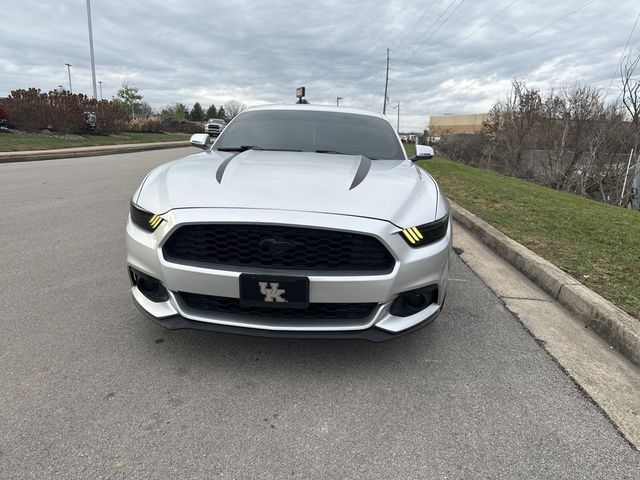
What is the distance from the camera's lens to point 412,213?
2539 millimetres

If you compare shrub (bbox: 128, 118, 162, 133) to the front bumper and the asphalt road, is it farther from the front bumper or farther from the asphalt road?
the front bumper

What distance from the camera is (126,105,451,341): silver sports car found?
233 centimetres

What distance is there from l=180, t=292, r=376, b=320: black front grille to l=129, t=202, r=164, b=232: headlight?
1.37ft

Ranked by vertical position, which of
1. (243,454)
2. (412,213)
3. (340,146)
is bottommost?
(243,454)

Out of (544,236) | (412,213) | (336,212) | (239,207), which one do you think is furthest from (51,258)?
(544,236)

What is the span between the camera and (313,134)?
410 cm

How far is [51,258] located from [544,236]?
5.52 metres

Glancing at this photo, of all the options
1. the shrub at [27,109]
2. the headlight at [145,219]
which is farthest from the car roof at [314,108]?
the shrub at [27,109]

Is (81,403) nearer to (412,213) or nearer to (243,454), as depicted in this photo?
(243,454)

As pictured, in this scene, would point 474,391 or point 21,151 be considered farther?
point 21,151

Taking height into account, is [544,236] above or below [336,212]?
below

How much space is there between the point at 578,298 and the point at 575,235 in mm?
2566

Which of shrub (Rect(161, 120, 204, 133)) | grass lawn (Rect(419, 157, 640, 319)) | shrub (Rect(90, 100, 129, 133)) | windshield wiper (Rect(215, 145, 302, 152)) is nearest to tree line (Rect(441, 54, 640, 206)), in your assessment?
grass lawn (Rect(419, 157, 640, 319))

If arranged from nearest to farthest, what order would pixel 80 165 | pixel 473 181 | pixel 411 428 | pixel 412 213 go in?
pixel 411 428 → pixel 412 213 → pixel 473 181 → pixel 80 165
